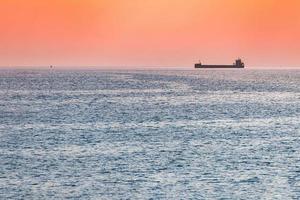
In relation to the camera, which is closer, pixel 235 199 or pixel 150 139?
pixel 235 199

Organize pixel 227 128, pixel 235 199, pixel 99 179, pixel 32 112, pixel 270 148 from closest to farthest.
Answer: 1. pixel 235 199
2. pixel 99 179
3. pixel 270 148
4. pixel 227 128
5. pixel 32 112

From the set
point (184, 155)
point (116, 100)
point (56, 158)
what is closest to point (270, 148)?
point (184, 155)

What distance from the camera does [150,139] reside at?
6619 cm

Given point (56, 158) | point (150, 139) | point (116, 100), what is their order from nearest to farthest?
point (56, 158)
point (150, 139)
point (116, 100)

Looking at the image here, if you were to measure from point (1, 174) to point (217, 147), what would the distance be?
67.7 feet

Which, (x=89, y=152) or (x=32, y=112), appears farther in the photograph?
(x=32, y=112)

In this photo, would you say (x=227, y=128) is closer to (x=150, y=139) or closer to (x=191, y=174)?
(x=150, y=139)

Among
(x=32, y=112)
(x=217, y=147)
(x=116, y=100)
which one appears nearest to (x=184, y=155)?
(x=217, y=147)

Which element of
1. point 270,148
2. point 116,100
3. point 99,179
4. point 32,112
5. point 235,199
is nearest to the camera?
point 235,199

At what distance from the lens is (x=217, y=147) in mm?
60625

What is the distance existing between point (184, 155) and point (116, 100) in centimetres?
7416

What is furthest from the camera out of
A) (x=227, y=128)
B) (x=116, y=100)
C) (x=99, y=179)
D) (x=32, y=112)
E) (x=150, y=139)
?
(x=116, y=100)

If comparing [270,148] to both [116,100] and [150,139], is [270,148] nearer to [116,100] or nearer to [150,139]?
[150,139]

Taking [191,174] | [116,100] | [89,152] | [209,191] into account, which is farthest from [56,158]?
[116,100]
